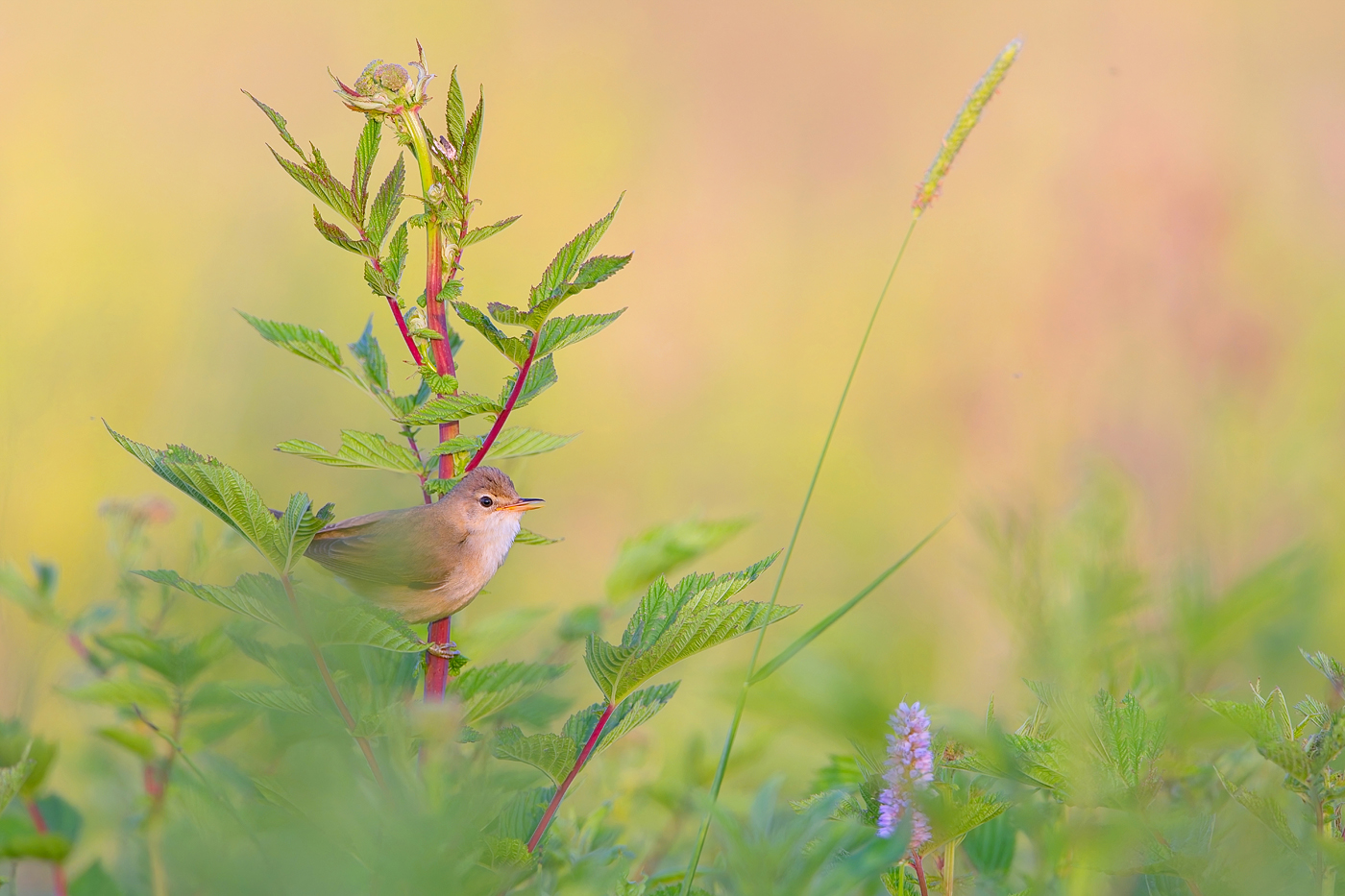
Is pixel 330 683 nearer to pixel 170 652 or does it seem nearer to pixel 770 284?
pixel 170 652

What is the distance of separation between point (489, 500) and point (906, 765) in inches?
73.6

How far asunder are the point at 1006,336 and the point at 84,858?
440cm

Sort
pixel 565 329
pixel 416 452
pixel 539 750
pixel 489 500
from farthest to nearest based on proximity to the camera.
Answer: pixel 489 500 < pixel 416 452 < pixel 565 329 < pixel 539 750

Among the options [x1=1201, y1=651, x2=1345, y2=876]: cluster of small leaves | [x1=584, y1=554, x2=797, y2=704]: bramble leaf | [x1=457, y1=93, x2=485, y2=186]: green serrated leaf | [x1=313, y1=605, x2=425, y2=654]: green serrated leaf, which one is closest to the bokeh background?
[x1=584, y1=554, x2=797, y2=704]: bramble leaf

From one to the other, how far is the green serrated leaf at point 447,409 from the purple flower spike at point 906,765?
626mm

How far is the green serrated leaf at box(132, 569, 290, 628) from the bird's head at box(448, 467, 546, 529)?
125 cm

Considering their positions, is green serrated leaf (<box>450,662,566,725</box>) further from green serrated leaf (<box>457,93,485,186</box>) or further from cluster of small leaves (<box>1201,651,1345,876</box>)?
cluster of small leaves (<box>1201,651,1345,876</box>)

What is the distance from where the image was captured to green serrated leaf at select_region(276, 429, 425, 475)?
140 centimetres

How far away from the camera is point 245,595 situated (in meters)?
1.22

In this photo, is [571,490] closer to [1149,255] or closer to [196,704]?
[1149,255]

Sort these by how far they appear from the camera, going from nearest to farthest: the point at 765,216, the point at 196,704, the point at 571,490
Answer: the point at 196,704 < the point at 571,490 < the point at 765,216

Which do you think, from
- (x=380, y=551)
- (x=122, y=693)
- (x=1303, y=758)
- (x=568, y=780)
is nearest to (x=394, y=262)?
(x=568, y=780)

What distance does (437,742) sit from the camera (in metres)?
0.99

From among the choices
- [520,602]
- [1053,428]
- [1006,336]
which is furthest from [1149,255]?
[520,602]
